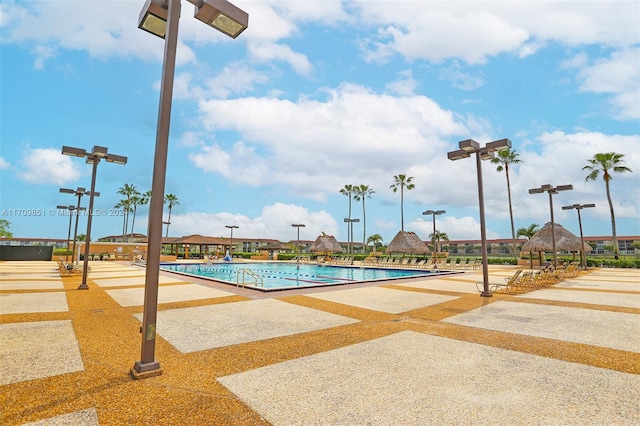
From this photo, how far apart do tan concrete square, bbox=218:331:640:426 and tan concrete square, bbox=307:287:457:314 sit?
3685 millimetres

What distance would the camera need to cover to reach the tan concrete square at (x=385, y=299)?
8.76 meters

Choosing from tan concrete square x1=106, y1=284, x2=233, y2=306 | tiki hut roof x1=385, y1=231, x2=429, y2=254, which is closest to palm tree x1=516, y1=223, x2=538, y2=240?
tiki hut roof x1=385, y1=231, x2=429, y2=254

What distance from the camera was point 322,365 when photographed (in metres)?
4.28

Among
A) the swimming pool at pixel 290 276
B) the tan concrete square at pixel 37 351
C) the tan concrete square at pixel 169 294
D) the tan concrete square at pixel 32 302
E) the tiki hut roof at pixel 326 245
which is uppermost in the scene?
the tiki hut roof at pixel 326 245

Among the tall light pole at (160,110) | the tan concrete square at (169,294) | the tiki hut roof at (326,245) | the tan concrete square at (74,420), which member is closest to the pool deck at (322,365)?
the tan concrete square at (74,420)

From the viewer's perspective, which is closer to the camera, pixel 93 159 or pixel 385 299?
pixel 385 299

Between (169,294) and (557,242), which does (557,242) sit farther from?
(169,294)

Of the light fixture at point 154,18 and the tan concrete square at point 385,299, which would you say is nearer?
the light fixture at point 154,18

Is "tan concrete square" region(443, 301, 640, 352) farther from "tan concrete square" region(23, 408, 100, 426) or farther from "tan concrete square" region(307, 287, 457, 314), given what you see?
"tan concrete square" region(23, 408, 100, 426)

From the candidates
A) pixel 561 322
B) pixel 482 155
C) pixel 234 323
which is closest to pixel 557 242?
pixel 482 155

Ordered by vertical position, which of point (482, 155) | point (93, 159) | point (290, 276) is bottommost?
point (290, 276)

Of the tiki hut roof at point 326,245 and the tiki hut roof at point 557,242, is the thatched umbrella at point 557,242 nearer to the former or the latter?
the tiki hut roof at point 557,242

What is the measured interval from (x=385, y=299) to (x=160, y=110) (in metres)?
8.14

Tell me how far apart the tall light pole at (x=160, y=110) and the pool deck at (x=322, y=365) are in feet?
1.67
